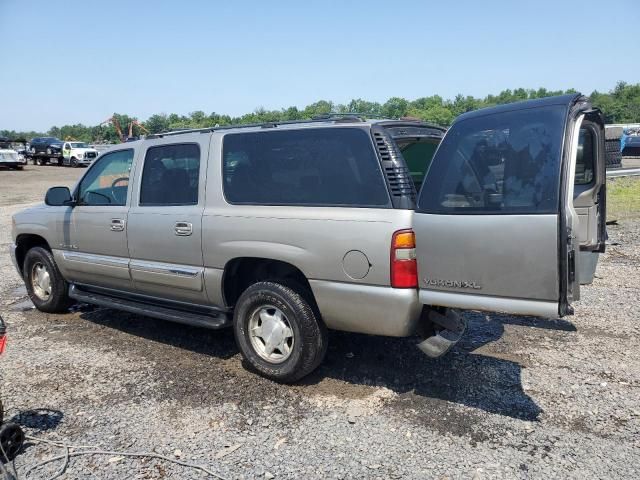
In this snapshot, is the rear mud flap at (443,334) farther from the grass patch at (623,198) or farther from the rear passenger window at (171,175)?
the grass patch at (623,198)

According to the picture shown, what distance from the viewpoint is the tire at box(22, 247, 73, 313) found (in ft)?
18.9

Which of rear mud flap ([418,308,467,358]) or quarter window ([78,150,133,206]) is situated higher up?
quarter window ([78,150,133,206])

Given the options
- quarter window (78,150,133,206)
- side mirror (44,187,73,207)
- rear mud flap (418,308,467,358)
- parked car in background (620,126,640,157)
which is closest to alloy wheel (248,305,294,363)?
rear mud flap (418,308,467,358)

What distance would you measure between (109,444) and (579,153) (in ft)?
13.5

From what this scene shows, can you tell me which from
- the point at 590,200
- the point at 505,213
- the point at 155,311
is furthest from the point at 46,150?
the point at 505,213

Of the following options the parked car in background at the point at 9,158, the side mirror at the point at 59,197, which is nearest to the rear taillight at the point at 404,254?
the side mirror at the point at 59,197

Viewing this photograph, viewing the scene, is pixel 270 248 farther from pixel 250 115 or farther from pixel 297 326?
pixel 250 115

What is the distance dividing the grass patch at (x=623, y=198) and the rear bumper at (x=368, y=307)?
9407 millimetres

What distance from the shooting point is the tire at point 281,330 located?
12.7 ft

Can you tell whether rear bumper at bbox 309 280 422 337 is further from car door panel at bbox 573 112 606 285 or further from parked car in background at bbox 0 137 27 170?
parked car in background at bbox 0 137 27 170

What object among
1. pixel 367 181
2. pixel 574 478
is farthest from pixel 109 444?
pixel 574 478

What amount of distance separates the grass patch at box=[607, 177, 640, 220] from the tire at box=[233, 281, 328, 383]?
9.47 meters

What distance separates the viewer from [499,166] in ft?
10.4

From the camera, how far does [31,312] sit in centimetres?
605
